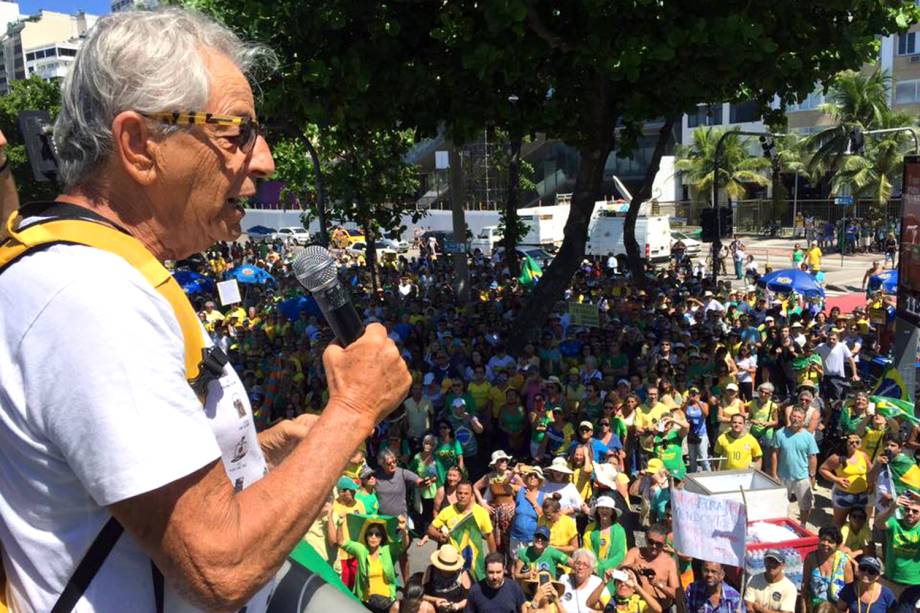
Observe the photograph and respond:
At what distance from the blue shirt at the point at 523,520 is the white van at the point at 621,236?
26.7m

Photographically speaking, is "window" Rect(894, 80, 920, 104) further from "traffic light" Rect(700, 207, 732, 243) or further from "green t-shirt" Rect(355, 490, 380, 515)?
"green t-shirt" Rect(355, 490, 380, 515)

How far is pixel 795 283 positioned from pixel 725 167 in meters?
27.0

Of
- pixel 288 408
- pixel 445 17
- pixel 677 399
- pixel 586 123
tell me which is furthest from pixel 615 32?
pixel 288 408

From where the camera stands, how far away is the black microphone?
1710 mm

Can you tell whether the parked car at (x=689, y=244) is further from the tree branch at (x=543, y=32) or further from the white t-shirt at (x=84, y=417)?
the white t-shirt at (x=84, y=417)

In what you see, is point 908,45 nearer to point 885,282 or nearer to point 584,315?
point 885,282

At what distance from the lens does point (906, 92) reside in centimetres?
4244

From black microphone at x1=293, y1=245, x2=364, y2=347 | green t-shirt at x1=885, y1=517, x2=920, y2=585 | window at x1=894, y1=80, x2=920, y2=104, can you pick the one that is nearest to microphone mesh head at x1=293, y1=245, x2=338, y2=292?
black microphone at x1=293, y1=245, x2=364, y2=347

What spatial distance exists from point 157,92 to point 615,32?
9763 mm

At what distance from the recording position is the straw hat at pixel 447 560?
6.44 meters

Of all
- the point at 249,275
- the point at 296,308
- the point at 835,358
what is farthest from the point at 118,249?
the point at 249,275

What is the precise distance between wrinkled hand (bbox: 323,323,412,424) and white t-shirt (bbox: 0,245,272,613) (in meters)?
0.29

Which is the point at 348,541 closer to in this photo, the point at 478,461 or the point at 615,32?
the point at 478,461

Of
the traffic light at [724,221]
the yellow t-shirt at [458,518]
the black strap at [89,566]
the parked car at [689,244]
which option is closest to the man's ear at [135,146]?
the black strap at [89,566]
